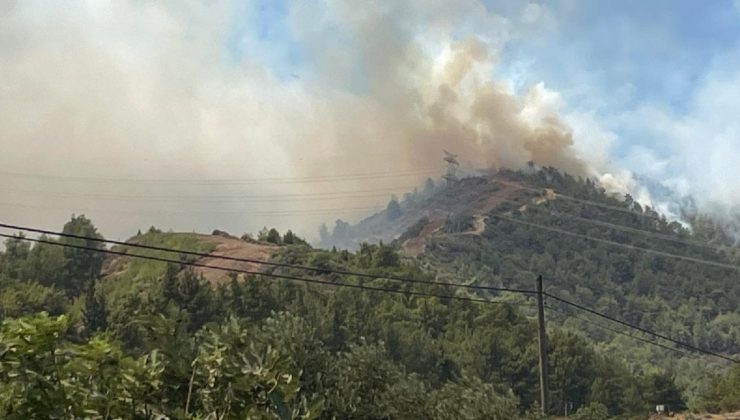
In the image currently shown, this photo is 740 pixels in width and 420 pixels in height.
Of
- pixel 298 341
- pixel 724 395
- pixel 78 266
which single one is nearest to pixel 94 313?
pixel 78 266

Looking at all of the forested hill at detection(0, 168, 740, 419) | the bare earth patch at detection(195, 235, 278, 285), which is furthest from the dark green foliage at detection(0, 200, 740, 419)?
the bare earth patch at detection(195, 235, 278, 285)

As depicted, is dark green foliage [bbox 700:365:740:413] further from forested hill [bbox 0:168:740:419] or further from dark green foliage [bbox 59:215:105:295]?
dark green foliage [bbox 59:215:105:295]

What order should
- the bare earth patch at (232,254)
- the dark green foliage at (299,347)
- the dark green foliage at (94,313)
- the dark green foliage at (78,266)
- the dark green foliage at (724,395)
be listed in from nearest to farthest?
the dark green foliage at (299,347) → the dark green foliage at (724,395) → the dark green foliage at (94,313) → the dark green foliage at (78,266) → the bare earth patch at (232,254)

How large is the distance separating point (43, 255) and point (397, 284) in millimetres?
45354

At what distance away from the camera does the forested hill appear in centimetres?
330

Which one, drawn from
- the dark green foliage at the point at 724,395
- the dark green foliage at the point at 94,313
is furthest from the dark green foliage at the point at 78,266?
the dark green foliage at the point at 724,395

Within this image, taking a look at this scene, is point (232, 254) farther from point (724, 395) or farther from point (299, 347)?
point (299, 347)

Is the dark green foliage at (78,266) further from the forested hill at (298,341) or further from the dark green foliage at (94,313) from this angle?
the dark green foliage at (94,313)

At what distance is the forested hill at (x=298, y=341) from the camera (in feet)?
10.8

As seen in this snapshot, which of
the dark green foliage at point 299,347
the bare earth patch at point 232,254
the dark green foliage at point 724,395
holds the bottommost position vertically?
the dark green foliage at point 724,395

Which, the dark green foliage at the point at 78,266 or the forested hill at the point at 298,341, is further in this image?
the dark green foliage at the point at 78,266

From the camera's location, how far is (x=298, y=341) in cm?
773

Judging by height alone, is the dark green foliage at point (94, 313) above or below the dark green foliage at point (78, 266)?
below

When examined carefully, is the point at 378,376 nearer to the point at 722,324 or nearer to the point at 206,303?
the point at 206,303
